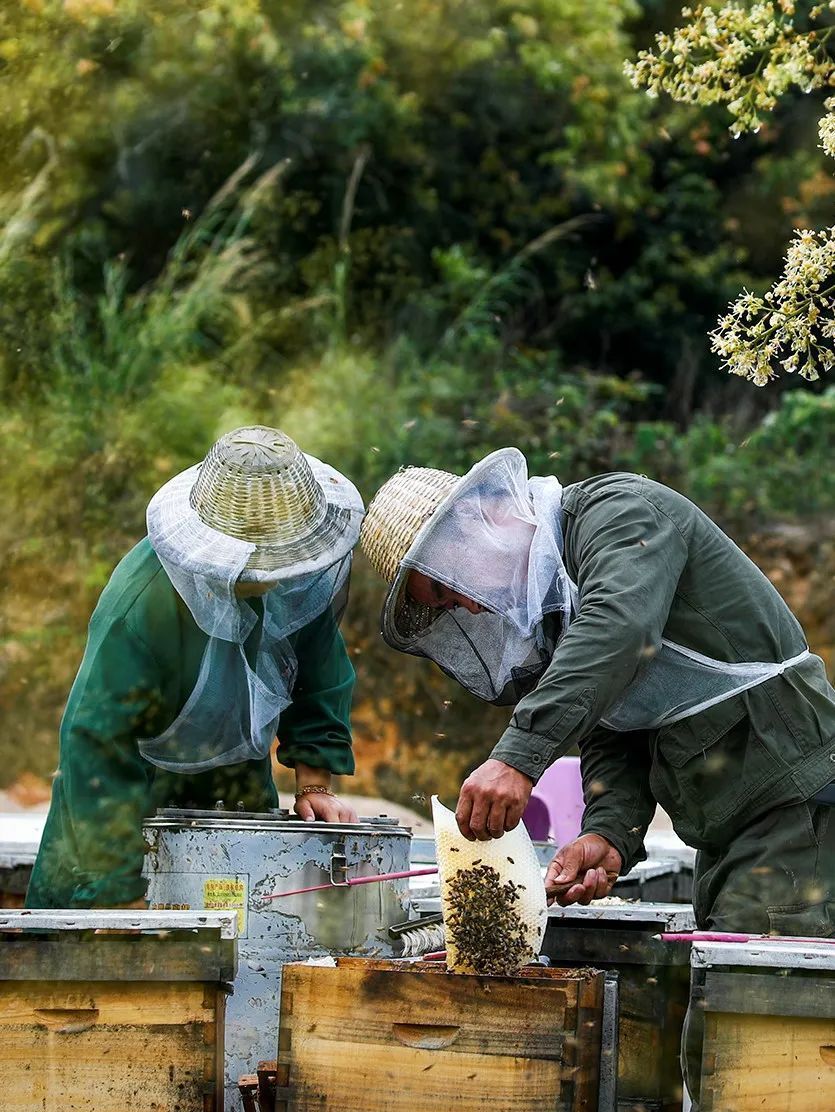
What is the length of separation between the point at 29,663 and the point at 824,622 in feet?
15.5

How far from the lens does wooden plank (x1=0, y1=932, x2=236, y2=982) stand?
92.1 inches

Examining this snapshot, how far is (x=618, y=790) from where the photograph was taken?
303 cm

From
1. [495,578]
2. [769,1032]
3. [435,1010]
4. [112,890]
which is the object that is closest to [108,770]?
[112,890]

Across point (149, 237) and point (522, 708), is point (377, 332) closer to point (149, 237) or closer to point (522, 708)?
point (149, 237)

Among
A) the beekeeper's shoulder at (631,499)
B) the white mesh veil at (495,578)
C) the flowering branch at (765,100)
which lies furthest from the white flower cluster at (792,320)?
the white mesh veil at (495,578)

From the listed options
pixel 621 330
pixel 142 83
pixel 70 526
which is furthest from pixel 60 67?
pixel 621 330

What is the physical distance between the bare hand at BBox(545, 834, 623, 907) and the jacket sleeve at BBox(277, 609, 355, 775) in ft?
3.11

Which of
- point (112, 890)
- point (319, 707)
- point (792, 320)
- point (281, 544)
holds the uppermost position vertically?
point (792, 320)

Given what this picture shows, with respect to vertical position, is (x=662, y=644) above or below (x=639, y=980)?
above

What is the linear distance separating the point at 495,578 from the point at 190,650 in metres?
0.91

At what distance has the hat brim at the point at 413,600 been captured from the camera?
279cm

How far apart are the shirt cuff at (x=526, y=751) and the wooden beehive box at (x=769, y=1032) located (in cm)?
44

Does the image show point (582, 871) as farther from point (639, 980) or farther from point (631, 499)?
point (631, 499)

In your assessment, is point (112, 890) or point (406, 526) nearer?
point (406, 526)
